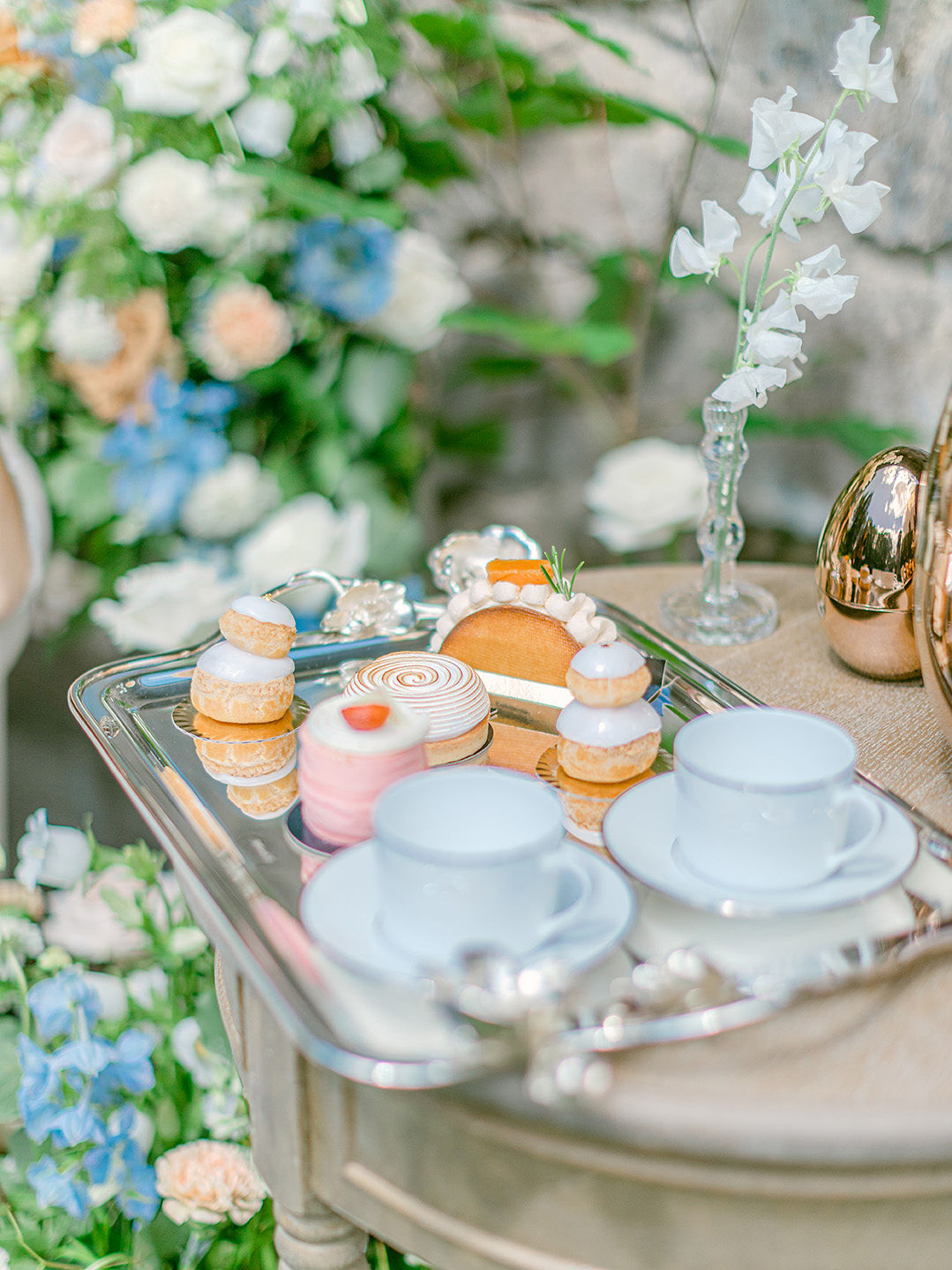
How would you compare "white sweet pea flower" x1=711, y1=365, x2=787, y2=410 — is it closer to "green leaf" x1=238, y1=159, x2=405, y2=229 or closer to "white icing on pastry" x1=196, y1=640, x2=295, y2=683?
"white icing on pastry" x1=196, y1=640, x2=295, y2=683

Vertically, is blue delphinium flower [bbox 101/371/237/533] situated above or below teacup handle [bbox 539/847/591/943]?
below

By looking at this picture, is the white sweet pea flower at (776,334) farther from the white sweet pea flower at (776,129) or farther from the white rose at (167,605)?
the white rose at (167,605)

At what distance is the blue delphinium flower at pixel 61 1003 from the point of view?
2.50ft

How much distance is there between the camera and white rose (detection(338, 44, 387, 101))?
109cm

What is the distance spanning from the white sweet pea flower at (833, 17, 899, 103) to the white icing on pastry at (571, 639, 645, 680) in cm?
40

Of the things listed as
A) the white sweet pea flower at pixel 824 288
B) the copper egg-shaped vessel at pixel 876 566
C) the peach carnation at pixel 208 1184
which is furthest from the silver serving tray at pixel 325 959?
the peach carnation at pixel 208 1184

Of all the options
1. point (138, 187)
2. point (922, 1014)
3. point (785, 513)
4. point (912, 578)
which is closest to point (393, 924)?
point (922, 1014)

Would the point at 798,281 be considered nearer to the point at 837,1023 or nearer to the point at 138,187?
the point at 837,1023

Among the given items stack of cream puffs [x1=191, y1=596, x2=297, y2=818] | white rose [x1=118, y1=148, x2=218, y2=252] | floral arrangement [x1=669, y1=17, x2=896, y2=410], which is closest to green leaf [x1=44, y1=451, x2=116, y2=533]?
white rose [x1=118, y1=148, x2=218, y2=252]

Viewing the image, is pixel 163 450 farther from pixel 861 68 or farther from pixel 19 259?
pixel 861 68

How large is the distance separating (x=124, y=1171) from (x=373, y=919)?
0.49 m

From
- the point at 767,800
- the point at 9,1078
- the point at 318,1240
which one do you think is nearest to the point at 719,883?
the point at 767,800

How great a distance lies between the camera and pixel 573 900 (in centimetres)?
47

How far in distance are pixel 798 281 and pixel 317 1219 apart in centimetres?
62
